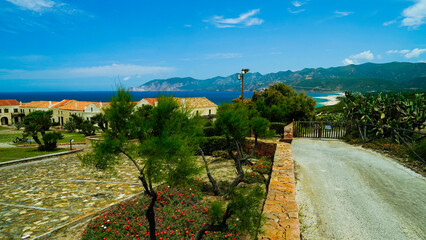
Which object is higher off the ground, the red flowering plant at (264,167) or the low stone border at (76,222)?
the red flowering plant at (264,167)

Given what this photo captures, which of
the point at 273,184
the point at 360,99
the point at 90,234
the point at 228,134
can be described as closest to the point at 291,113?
the point at 360,99

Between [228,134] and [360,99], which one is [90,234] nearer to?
[228,134]

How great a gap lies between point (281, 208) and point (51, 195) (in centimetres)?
1019

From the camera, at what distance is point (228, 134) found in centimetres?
994

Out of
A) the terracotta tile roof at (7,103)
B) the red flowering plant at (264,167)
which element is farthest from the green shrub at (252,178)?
the terracotta tile roof at (7,103)

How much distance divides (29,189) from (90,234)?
24.1ft

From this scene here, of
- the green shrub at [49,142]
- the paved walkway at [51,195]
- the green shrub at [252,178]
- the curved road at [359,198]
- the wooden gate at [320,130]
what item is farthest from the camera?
the green shrub at [49,142]

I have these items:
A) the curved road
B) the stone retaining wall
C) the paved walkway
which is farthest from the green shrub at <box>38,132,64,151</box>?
the curved road

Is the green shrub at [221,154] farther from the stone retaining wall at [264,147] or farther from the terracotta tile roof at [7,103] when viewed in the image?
the terracotta tile roof at [7,103]

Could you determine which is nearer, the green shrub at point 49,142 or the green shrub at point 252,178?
the green shrub at point 252,178

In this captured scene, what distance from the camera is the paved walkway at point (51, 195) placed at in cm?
774

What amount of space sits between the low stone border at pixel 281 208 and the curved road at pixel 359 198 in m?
0.51

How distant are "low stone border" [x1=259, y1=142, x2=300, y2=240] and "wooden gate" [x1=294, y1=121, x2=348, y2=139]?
10485 millimetres

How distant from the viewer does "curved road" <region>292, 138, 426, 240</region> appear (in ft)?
18.1
